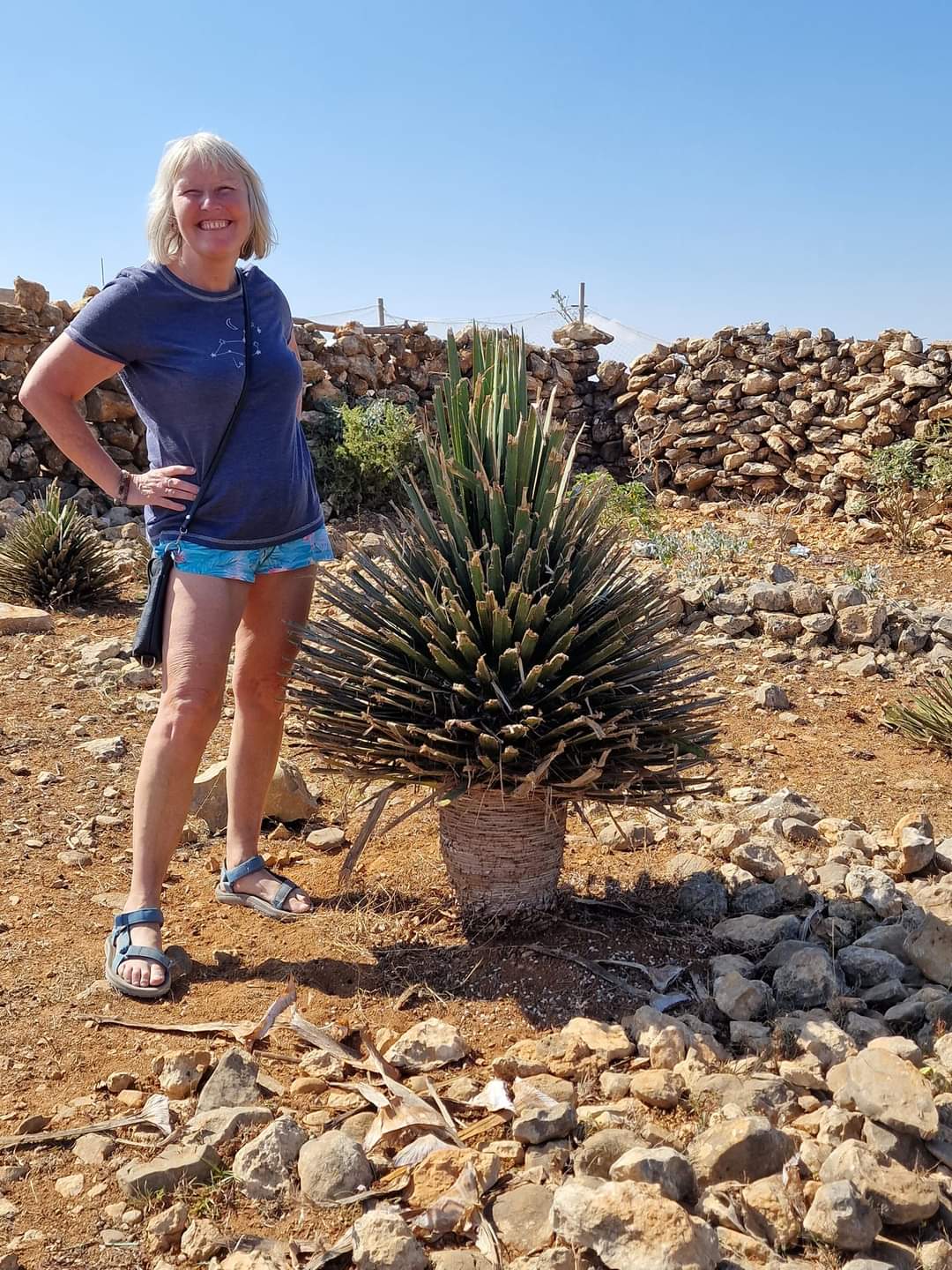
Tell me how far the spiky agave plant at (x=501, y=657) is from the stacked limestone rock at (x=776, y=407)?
32.1 feet

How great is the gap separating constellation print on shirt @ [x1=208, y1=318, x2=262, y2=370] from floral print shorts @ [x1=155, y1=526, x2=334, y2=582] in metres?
0.49

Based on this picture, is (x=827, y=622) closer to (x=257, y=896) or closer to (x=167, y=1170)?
(x=257, y=896)

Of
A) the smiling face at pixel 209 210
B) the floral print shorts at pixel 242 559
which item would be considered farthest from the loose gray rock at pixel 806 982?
the smiling face at pixel 209 210

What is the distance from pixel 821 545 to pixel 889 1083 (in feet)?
30.1

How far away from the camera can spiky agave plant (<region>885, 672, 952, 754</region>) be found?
4.98 meters

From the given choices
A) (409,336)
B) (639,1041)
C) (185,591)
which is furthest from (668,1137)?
(409,336)

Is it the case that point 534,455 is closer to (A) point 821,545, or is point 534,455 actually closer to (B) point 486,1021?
(B) point 486,1021

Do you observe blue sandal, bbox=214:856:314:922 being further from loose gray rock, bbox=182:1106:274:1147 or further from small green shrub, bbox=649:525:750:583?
small green shrub, bbox=649:525:750:583

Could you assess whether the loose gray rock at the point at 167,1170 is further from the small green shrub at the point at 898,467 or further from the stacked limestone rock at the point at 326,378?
the small green shrub at the point at 898,467

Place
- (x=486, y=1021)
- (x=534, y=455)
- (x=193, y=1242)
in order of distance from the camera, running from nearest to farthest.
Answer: (x=193, y=1242), (x=486, y=1021), (x=534, y=455)

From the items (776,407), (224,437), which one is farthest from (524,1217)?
(776,407)

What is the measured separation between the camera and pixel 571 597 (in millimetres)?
2822

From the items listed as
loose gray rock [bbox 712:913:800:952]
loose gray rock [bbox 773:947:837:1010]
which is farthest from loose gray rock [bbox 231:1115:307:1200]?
loose gray rock [bbox 712:913:800:952]

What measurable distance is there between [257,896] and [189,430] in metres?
1.36
